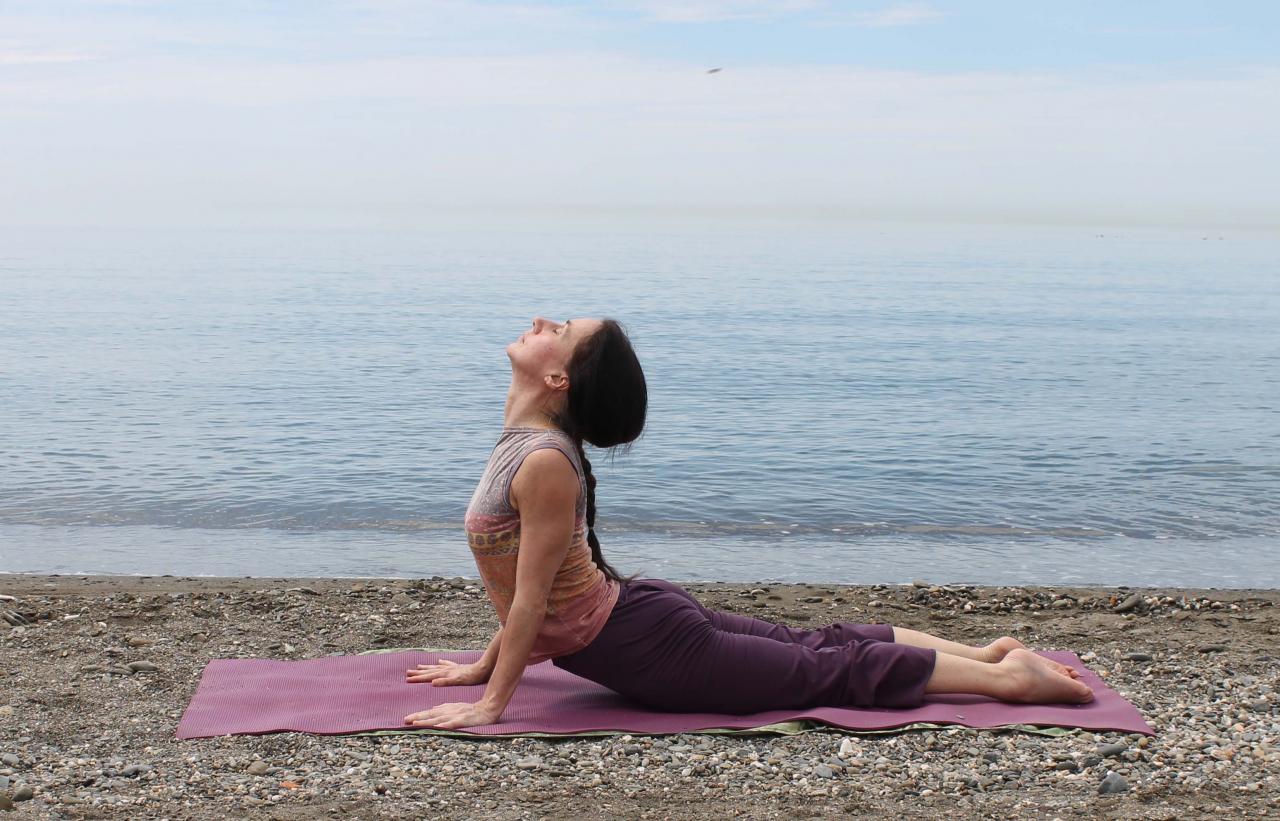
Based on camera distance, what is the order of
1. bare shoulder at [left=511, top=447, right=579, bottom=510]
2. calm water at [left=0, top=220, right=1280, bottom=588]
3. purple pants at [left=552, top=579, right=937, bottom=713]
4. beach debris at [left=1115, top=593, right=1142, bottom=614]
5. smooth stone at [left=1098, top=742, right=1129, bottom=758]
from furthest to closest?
calm water at [left=0, top=220, right=1280, bottom=588] → beach debris at [left=1115, top=593, right=1142, bottom=614] → purple pants at [left=552, top=579, right=937, bottom=713] → bare shoulder at [left=511, top=447, right=579, bottom=510] → smooth stone at [left=1098, top=742, right=1129, bottom=758]

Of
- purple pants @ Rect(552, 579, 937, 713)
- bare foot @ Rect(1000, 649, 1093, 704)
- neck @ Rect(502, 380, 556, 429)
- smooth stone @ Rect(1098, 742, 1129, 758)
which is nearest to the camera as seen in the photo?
smooth stone @ Rect(1098, 742, 1129, 758)

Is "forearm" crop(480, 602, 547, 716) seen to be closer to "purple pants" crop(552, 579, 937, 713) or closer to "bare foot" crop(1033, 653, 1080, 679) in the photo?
"purple pants" crop(552, 579, 937, 713)

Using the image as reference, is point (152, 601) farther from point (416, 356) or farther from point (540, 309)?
point (540, 309)

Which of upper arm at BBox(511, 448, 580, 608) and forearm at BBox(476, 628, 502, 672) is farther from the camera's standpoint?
forearm at BBox(476, 628, 502, 672)

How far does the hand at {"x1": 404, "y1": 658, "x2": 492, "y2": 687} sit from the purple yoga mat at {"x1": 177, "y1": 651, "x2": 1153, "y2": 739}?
5 cm

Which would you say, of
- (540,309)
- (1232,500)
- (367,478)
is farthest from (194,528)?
(540,309)

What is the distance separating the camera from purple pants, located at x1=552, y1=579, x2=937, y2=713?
555 cm

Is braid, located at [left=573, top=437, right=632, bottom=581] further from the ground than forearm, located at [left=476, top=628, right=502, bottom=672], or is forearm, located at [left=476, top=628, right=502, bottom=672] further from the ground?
braid, located at [left=573, top=437, right=632, bottom=581]

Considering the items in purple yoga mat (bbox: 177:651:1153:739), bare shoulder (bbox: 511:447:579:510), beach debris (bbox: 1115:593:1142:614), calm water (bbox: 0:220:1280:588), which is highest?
bare shoulder (bbox: 511:447:579:510)

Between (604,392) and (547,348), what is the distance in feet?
0.99

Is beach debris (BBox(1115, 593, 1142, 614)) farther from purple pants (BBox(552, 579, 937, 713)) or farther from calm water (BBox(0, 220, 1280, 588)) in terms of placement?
purple pants (BBox(552, 579, 937, 713))

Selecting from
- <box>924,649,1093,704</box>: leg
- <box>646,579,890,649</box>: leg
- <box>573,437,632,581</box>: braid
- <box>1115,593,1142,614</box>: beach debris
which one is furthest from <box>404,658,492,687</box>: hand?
<box>1115,593,1142,614</box>: beach debris

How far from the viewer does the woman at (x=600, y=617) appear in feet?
17.4

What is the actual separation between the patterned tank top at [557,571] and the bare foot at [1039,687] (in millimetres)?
1796
